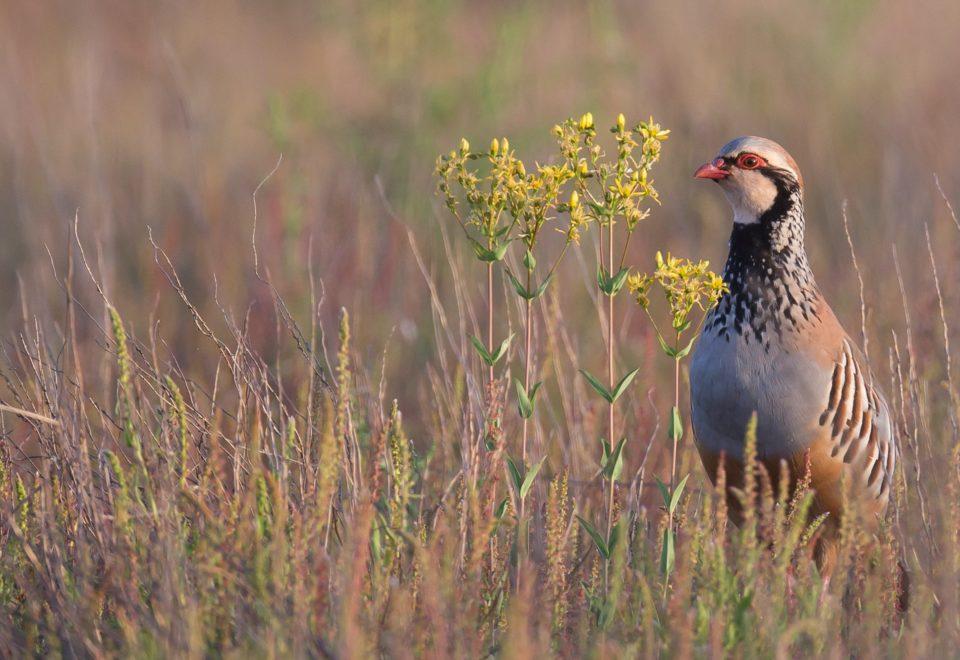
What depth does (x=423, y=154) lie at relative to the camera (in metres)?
6.16

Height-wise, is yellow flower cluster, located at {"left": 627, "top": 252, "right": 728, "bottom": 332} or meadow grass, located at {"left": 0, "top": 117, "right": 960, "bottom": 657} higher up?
yellow flower cluster, located at {"left": 627, "top": 252, "right": 728, "bottom": 332}

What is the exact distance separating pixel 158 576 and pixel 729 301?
177cm

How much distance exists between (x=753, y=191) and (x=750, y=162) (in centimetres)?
8

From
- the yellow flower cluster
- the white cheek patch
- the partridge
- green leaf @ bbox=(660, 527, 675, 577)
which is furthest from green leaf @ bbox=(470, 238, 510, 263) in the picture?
the white cheek patch

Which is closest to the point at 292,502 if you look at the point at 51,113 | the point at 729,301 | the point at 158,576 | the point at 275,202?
the point at 158,576

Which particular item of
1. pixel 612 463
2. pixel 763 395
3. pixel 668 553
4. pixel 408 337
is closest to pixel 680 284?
pixel 612 463

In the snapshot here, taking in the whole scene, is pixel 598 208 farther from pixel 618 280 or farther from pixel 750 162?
pixel 750 162

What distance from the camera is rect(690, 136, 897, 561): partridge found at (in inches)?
134

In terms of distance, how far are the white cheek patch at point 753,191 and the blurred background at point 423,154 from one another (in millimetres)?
776

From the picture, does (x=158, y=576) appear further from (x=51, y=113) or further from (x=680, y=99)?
(x=51, y=113)

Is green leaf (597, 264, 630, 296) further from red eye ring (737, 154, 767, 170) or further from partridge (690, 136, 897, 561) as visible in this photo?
red eye ring (737, 154, 767, 170)

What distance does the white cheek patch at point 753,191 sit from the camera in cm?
357

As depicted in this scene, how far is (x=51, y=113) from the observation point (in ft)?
29.1

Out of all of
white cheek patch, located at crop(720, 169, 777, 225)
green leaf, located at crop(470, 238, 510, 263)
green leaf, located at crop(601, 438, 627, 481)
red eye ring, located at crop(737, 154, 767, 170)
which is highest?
red eye ring, located at crop(737, 154, 767, 170)
